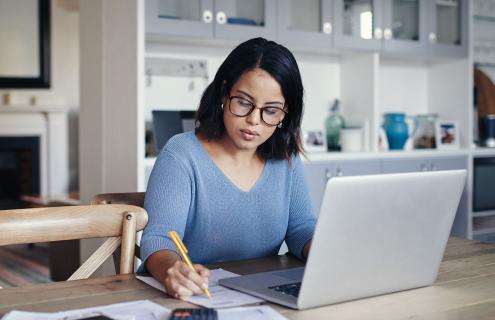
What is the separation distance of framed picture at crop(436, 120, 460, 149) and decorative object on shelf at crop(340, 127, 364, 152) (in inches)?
26.5

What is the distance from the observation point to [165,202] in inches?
61.1

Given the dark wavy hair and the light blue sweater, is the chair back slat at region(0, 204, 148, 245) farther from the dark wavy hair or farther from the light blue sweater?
the dark wavy hair

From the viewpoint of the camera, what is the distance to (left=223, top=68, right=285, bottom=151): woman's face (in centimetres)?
166

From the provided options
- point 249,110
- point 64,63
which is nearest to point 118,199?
point 249,110

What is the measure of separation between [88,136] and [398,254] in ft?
8.03

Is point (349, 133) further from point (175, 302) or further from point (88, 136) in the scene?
point (175, 302)

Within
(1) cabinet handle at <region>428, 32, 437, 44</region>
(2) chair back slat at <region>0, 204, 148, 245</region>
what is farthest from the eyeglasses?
(1) cabinet handle at <region>428, 32, 437, 44</region>

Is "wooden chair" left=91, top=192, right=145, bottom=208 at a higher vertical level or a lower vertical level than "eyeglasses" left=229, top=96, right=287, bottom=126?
lower

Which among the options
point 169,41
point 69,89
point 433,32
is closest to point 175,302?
point 169,41

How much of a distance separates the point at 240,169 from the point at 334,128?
2.40 meters

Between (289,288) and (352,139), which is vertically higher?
(352,139)

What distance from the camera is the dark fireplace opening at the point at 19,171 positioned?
6.31 metres

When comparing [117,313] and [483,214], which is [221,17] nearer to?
[483,214]

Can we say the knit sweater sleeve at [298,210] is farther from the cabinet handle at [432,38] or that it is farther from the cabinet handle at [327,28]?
the cabinet handle at [432,38]
